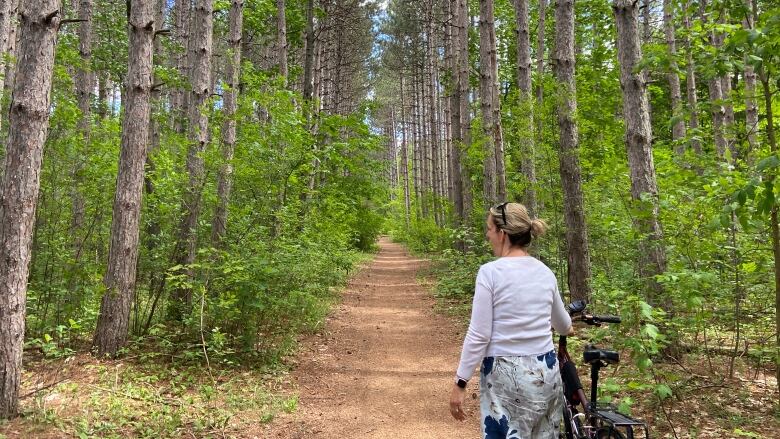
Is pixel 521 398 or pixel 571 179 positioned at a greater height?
pixel 571 179

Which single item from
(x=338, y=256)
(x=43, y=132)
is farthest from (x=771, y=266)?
(x=338, y=256)

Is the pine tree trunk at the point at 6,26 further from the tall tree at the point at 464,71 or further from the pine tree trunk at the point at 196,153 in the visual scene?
the tall tree at the point at 464,71

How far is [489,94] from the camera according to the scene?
12.2 metres

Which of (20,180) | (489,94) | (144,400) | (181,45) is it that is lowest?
(144,400)

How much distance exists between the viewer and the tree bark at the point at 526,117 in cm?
938

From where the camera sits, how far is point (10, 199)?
4.18 metres

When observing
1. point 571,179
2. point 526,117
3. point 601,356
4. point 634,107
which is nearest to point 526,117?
point 526,117

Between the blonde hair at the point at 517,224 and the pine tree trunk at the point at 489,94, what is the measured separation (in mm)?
9694

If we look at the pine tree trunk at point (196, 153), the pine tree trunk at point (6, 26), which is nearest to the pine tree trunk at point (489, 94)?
the pine tree trunk at point (196, 153)

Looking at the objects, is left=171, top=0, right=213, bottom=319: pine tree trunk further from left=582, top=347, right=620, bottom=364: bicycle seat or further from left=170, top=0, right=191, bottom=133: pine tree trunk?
left=582, top=347, right=620, bottom=364: bicycle seat

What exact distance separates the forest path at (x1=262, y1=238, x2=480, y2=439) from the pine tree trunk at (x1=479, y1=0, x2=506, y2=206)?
365 centimetres

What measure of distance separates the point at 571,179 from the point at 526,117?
77.7 inches

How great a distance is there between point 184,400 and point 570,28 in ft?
25.2

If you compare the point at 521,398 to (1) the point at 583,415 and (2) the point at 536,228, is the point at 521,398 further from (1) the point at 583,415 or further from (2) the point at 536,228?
(2) the point at 536,228
